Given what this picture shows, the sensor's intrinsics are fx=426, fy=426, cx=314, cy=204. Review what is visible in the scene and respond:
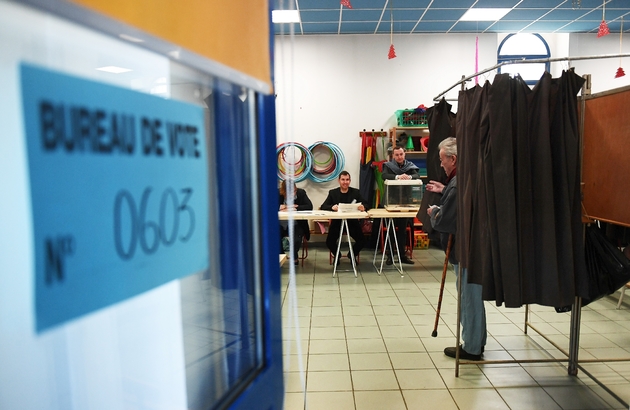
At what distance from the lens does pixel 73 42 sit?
51cm

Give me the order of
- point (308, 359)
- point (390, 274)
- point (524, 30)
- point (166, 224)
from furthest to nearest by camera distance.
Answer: point (524, 30) < point (390, 274) < point (308, 359) < point (166, 224)

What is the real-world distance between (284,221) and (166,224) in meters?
4.83

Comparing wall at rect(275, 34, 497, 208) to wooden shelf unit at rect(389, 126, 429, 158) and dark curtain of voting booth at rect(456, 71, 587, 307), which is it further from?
dark curtain of voting booth at rect(456, 71, 587, 307)

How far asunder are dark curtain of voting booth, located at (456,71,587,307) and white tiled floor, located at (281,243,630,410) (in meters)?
0.75

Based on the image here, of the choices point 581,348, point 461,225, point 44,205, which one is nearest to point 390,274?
point 581,348

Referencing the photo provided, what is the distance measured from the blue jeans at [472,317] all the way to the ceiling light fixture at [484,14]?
4556mm

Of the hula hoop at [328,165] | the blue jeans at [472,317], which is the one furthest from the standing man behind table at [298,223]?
the blue jeans at [472,317]

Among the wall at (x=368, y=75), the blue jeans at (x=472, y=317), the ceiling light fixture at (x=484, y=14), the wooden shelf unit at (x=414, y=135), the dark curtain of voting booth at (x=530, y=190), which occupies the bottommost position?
the blue jeans at (x=472, y=317)

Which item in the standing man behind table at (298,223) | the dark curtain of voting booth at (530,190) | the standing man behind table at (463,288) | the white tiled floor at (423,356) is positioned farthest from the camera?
the standing man behind table at (298,223)

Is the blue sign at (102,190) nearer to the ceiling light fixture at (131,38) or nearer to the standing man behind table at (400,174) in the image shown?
the ceiling light fixture at (131,38)

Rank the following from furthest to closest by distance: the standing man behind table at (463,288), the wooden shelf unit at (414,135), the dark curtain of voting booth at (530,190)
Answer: the wooden shelf unit at (414,135), the standing man behind table at (463,288), the dark curtain of voting booth at (530,190)

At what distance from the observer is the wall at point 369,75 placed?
22.8 feet

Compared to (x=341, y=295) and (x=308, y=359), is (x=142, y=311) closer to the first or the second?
(x=308, y=359)

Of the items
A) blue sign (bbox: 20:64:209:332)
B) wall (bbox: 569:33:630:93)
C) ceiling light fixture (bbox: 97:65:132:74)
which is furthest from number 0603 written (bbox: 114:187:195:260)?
wall (bbox: 569:33:630:93)
